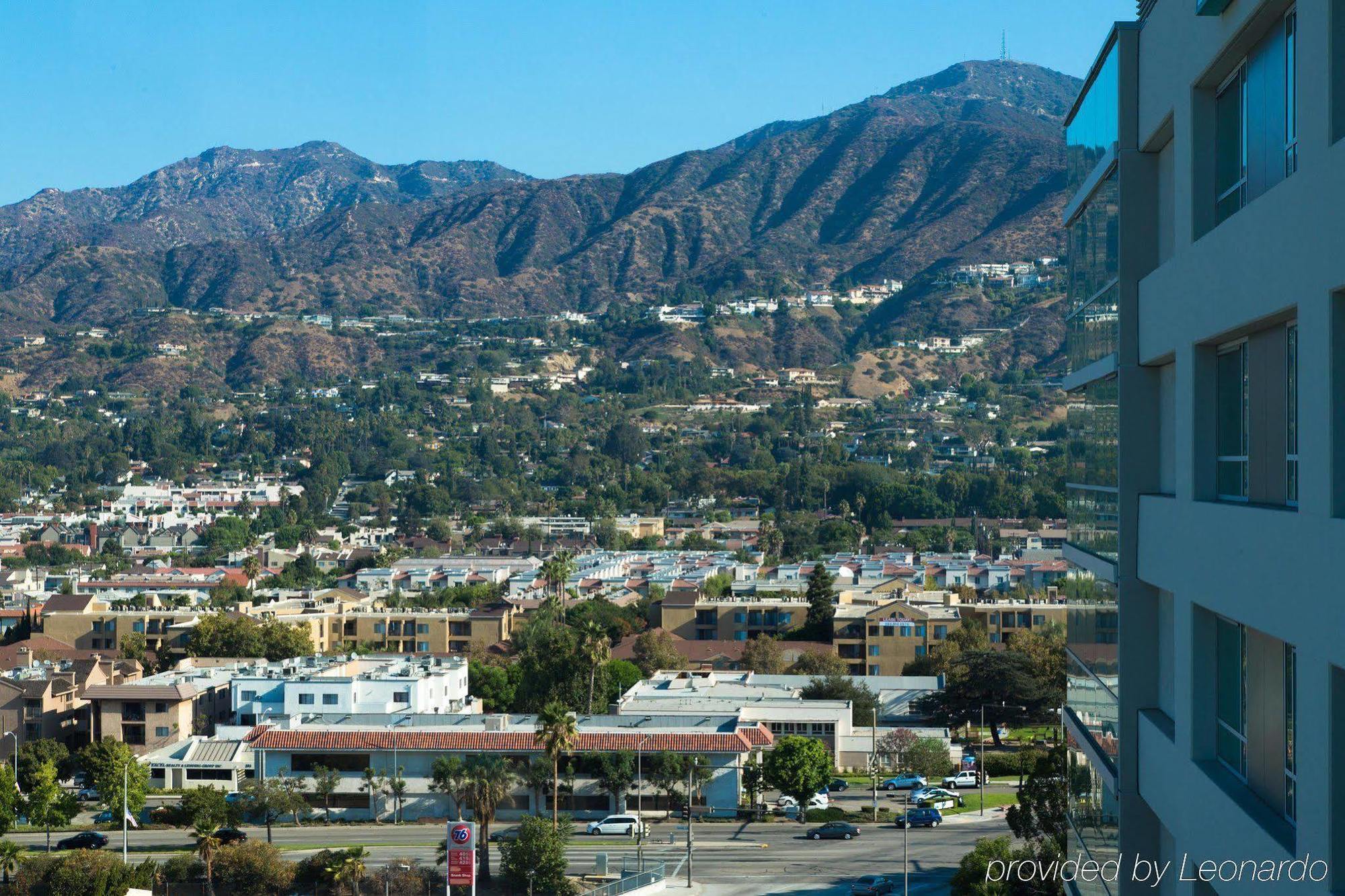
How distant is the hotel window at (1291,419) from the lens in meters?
5.70

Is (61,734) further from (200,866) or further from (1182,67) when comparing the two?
(1182,67)

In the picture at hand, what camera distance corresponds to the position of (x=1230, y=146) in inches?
263

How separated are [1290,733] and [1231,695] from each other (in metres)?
0.84

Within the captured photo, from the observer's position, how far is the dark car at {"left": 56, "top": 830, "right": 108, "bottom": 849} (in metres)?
41.7

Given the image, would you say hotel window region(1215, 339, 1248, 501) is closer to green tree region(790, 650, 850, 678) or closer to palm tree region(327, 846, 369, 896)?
palm tree region(327, 846, 369, 896)

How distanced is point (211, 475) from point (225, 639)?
129m

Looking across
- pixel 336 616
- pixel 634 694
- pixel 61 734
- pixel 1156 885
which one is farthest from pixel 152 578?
pixel 1156 885

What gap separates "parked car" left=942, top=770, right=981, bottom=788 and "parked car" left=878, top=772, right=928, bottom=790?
0.68 metres

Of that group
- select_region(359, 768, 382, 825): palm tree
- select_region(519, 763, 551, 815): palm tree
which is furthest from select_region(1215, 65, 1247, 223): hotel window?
select_region(359, 768, 382, 825): palm tree

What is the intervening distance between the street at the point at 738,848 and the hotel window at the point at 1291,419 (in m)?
29.7

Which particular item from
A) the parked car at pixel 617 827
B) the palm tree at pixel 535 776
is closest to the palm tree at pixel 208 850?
the palm tree at pixel 535 776

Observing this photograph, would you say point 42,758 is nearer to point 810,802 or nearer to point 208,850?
point 208,850

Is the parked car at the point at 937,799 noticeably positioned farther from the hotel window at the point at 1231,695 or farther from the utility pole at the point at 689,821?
the hotel window at the point at 1231,695

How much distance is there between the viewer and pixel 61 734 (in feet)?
180
